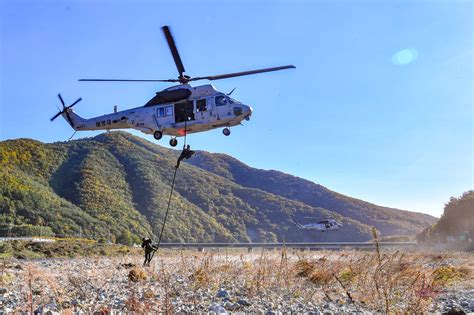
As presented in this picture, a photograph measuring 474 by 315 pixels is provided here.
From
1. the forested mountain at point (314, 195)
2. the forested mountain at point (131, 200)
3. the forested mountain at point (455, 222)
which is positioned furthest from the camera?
the forested mountain at point (314, 195)

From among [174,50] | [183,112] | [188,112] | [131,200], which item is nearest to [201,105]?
[188,112]

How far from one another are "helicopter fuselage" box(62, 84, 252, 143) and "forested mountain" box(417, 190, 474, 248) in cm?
4505

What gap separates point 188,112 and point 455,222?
51.8 metres

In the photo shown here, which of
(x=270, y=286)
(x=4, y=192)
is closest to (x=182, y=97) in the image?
(x=270, y=286)

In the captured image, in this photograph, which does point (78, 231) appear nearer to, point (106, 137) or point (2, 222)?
point (2, 222)

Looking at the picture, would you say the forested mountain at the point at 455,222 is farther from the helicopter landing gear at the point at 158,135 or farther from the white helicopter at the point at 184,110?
the helicopter landing gear at the point at 158,135

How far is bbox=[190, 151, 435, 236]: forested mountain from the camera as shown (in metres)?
122

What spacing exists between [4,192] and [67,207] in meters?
10.2

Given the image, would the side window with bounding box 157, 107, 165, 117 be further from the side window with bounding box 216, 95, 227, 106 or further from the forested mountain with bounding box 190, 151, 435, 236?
the forested mountain with bounding box 190, 151, 435, 236

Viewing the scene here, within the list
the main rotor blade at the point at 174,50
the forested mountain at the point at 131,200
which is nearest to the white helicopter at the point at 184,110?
the main rotor blade at the point at 174,50

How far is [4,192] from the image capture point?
5719 centimetres

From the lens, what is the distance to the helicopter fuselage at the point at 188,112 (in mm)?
13727

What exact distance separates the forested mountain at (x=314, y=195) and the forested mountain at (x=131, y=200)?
0.83 metres

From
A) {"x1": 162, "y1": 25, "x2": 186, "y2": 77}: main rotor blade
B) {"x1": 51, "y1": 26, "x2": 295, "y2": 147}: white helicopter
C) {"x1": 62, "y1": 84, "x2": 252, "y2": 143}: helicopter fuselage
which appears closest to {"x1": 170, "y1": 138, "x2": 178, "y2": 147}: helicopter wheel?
{"x1": 51, "y1": 26, "x2": 295, "y2": 147}: white helicopter
